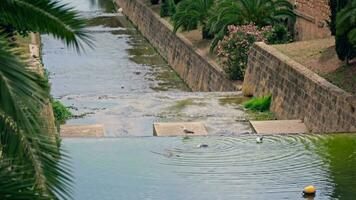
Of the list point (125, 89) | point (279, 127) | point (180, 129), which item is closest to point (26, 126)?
point (180, 129)

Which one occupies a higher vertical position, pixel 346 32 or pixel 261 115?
pixel 346 32

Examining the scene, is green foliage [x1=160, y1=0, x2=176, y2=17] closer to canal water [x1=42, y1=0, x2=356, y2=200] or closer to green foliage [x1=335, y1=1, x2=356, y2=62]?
canal water [x1=42, y1=0, x2=356, y2=200]

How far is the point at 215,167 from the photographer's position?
48.5 ft

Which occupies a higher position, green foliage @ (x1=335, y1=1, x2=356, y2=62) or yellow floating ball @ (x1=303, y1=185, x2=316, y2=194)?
green foliage @ (x1=335, y1=1, x2=356, y2=62)

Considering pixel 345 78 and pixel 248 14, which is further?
pixel 248 14

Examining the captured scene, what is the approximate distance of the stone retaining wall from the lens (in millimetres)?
27531

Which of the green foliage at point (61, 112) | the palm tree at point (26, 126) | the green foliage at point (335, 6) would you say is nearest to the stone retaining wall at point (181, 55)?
the green foliage at point (335, 6)

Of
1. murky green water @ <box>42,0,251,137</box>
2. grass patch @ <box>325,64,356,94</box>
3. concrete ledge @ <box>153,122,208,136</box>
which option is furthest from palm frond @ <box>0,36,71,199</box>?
grass patch @ <box>325,64,356,94</box>

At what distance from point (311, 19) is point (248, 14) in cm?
172

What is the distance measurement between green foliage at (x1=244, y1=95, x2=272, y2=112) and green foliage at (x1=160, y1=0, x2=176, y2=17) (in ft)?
55.1

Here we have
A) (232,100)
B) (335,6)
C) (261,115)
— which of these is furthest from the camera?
(232,100)

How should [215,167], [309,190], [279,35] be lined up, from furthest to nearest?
[279,35] < [215,167] < [309,190]

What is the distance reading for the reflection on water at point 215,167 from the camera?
526 inches

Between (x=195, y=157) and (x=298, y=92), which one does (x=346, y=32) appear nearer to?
(x=298, y=92)
